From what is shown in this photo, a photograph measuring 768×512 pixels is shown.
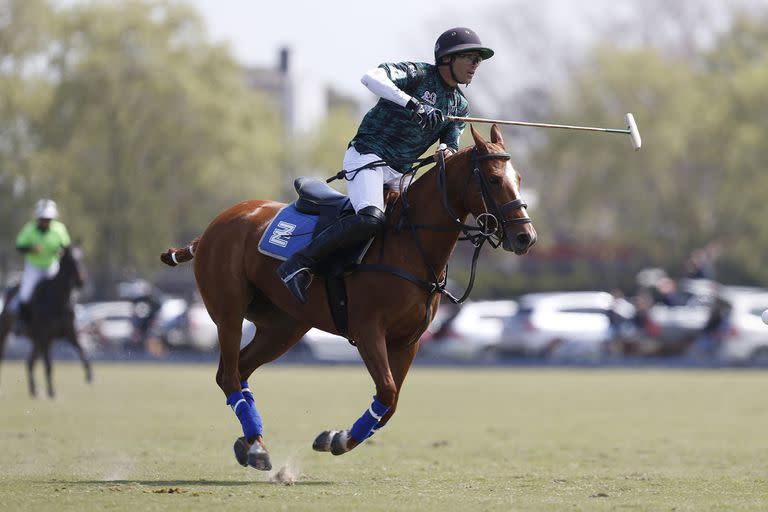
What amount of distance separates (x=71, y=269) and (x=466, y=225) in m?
12.7

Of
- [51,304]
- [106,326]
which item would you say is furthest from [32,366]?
[106,326]

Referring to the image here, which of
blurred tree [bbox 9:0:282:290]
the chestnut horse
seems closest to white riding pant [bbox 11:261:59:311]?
the chestnut horse

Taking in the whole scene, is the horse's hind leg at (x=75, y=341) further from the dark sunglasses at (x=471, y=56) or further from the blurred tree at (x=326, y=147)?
the blurred tree at (x=326, y=147)

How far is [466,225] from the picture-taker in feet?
32.7

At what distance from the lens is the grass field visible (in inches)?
358

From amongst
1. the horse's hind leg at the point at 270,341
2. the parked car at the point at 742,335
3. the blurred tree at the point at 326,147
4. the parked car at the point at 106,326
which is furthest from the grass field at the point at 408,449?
the blurred tree at the point at 326,147

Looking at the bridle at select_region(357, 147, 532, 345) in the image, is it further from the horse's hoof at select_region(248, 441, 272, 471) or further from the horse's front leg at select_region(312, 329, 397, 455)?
the horse's hoof at select_region(248, 441, 272, 471)

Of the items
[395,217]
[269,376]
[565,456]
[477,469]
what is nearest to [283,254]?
[395,217]

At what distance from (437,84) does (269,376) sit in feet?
65.1

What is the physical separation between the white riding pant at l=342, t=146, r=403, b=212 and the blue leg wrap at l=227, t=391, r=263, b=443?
65.2 inches

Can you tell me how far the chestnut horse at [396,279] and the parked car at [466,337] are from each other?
84.9 ft

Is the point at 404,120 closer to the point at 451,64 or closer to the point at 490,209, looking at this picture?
the point at 451,64

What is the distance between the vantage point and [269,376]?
29797 millimetres

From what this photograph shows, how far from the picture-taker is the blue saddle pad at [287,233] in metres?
10.5
